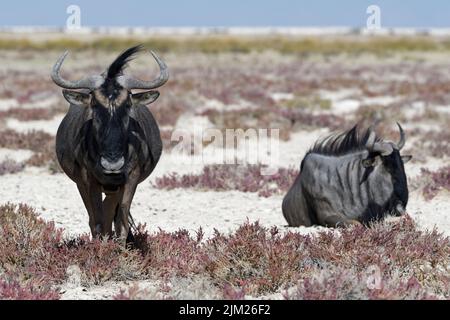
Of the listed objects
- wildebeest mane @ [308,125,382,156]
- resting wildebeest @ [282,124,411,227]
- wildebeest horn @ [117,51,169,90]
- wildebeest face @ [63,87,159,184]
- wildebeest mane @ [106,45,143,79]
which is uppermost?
wildebeest mane @ [106,45,143,79]

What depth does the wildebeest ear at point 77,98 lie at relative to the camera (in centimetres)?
645

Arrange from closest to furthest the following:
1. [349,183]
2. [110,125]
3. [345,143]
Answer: [110,125]
[349,183]
[345,143]

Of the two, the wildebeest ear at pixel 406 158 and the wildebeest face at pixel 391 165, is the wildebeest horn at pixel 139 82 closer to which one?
the wildebeest face at pixel 391 165

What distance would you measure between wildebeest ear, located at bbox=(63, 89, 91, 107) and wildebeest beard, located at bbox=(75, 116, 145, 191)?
0.16 metres

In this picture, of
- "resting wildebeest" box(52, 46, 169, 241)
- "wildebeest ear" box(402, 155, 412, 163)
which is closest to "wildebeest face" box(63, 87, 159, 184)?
"resting wildebeest" box(52, 46, 169, 241)

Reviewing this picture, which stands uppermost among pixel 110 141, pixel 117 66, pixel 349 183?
pixel 117 66

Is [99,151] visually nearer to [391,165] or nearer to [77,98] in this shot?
[77,98]

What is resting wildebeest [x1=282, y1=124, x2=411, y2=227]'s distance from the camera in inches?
348

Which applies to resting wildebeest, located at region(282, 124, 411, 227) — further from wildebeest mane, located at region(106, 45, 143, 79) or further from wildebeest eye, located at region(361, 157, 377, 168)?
wildebeest mane, located at region(106, 45, 143, 79)

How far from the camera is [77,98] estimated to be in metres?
6.48

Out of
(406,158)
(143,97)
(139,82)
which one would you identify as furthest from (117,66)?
(406,158)

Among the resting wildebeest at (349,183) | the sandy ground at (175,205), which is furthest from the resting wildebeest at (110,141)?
the resting wildebeest at (349,183)

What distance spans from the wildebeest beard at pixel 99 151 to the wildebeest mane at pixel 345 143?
11.2 feet

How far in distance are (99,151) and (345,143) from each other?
4023 mm
